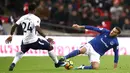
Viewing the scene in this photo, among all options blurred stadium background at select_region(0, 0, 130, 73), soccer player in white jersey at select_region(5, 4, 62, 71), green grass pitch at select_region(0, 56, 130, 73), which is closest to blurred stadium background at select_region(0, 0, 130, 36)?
blurred stadium background at select_region(0, 0, 130, 73)

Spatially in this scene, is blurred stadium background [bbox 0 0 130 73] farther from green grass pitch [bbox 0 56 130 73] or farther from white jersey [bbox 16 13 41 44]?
white jersey [bbox 16 13 41 44]

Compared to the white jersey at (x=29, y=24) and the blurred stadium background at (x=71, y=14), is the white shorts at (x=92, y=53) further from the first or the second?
the blurred stadium background at (x=71, y=14)

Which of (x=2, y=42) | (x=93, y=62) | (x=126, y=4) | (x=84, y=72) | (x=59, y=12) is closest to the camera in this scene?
(x=84, y=72)

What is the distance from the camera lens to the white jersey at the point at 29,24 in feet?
51.4

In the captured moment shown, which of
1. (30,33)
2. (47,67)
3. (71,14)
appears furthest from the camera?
(71,14)

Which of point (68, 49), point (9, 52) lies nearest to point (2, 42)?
point (9, 52)

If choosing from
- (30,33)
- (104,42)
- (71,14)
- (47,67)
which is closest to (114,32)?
(104,42)

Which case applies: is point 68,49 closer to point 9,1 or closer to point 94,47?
point 9,1

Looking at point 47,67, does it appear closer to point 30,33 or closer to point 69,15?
point 30,33

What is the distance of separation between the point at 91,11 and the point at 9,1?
199 inches

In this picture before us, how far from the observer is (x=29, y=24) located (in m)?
15.8

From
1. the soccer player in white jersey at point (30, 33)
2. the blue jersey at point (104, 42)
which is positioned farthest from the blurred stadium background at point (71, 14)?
the soccer player in white jersey at point (30, 33)

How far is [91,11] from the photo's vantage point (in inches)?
1149

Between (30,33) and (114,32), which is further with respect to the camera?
(114,32)
